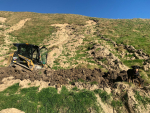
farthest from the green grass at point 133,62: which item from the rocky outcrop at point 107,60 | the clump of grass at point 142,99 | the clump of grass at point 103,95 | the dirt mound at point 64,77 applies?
the clump of grass at point 103,95

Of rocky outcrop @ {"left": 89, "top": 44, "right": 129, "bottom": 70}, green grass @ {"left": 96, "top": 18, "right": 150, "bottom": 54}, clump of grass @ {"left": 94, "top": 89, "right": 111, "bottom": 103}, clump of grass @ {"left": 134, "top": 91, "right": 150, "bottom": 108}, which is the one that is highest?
green grass @ {"left": 96, "top": 18, "right": 150, "bottom": 54}

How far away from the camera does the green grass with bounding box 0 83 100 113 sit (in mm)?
5531

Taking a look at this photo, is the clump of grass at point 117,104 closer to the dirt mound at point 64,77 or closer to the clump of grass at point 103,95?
the clump of grass at point 103,95

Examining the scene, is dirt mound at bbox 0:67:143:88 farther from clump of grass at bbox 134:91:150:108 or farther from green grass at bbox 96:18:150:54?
green grass at bbox 96:18:150:54

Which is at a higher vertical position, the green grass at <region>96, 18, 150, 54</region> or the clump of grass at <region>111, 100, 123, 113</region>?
the green grass at <region>96, 18, 150, 54</region>

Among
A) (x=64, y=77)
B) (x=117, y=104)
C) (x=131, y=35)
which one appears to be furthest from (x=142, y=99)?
(x=131, y=35)

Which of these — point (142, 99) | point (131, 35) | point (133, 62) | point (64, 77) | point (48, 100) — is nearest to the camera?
point (142, 99)

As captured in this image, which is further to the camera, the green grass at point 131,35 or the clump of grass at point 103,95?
the green grass at point 131,35

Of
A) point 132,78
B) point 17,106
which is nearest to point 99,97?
point 132,78

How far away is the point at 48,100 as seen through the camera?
608 cm

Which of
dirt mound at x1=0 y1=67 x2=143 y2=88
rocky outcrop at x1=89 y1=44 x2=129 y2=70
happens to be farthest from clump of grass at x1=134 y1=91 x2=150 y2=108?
rocky outcrop at x1=89 y1=44 x2=129 y2=70

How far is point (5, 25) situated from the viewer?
108 ft

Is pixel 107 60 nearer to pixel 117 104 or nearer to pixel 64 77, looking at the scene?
pixel 64 77

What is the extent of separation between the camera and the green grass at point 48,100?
5531mm
